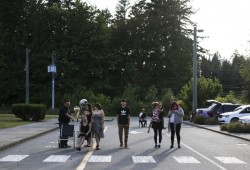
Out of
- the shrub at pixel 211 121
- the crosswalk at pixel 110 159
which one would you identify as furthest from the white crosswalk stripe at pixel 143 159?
the shrub at pixel 211 121

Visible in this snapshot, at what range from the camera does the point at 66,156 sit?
16797mm

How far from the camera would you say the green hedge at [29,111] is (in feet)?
140

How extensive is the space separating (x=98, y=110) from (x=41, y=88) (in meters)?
60.3

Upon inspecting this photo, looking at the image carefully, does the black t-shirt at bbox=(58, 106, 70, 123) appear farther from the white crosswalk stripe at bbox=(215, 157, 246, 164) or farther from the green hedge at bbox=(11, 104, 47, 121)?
the green hedge at bbox=(11, 104, 47, 121)

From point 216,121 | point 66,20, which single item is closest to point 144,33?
Answer: point 66,20

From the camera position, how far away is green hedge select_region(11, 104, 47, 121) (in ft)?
140

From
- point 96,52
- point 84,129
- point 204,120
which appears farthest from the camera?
point 96,52

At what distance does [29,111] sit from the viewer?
42969 millimetres

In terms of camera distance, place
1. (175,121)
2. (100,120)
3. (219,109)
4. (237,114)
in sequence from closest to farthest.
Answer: (100,120) → (175,121) → (237,114) → (219,109)

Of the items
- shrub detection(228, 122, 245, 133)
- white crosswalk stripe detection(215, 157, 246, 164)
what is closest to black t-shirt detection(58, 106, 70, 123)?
white crosswalk stripe detection(215, 157, 246, 164)

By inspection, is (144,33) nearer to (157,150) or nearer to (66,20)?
(66,20)

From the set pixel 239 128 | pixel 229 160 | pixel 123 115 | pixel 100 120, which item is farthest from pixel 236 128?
pixel 229 160

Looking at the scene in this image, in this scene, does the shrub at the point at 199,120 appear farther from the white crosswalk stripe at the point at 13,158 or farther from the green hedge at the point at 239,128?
the white crosswalk stripe at the point at 13,158

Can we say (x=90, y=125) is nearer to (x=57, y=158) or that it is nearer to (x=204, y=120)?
(x=57, y=158)
